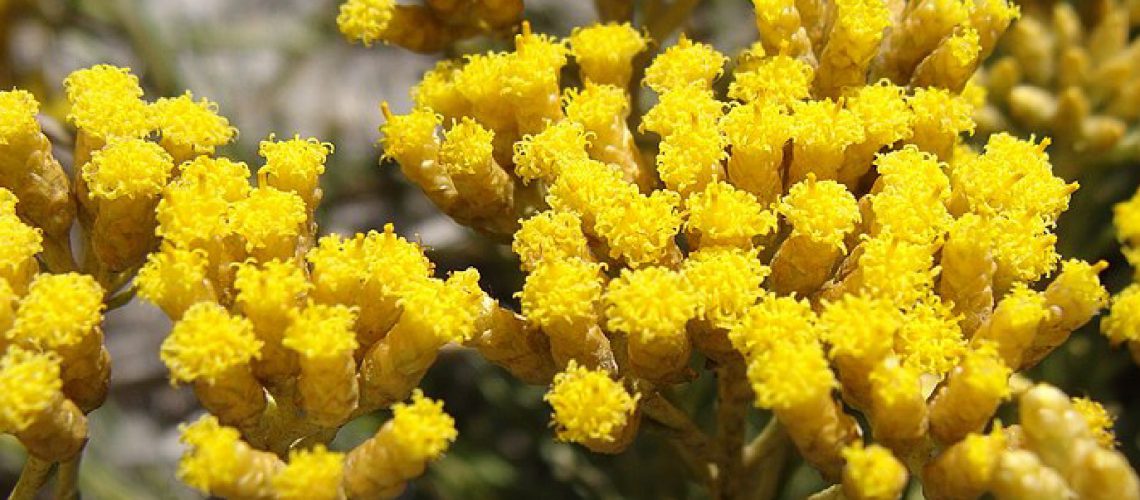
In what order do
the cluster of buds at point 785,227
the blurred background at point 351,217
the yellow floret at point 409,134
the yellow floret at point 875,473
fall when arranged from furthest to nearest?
the blurred background at point 351,217 < the yellow floret at point 409,134 < the cluster of buds at point 785,227 < the yellow floret at point 875,473

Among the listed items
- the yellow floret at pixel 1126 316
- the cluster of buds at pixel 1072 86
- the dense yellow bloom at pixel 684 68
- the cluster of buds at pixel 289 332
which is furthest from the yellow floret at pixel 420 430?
the cluster of buds at pixel 1072 86

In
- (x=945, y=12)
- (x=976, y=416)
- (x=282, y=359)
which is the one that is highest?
(x=945, y=12)

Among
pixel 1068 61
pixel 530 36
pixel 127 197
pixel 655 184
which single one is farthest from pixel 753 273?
pixel 1068 61

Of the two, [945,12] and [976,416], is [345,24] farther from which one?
[976,416]

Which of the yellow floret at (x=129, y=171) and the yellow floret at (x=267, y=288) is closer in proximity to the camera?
the yellow floret at (x=267, y=288)

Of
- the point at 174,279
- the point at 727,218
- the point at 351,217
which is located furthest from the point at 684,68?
the point at 351,217

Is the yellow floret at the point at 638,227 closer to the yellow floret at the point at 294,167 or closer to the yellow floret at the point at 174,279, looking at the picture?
the yellow floret at the point at 294,167

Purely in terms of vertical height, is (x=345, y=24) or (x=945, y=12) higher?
(x=945, y=12)
